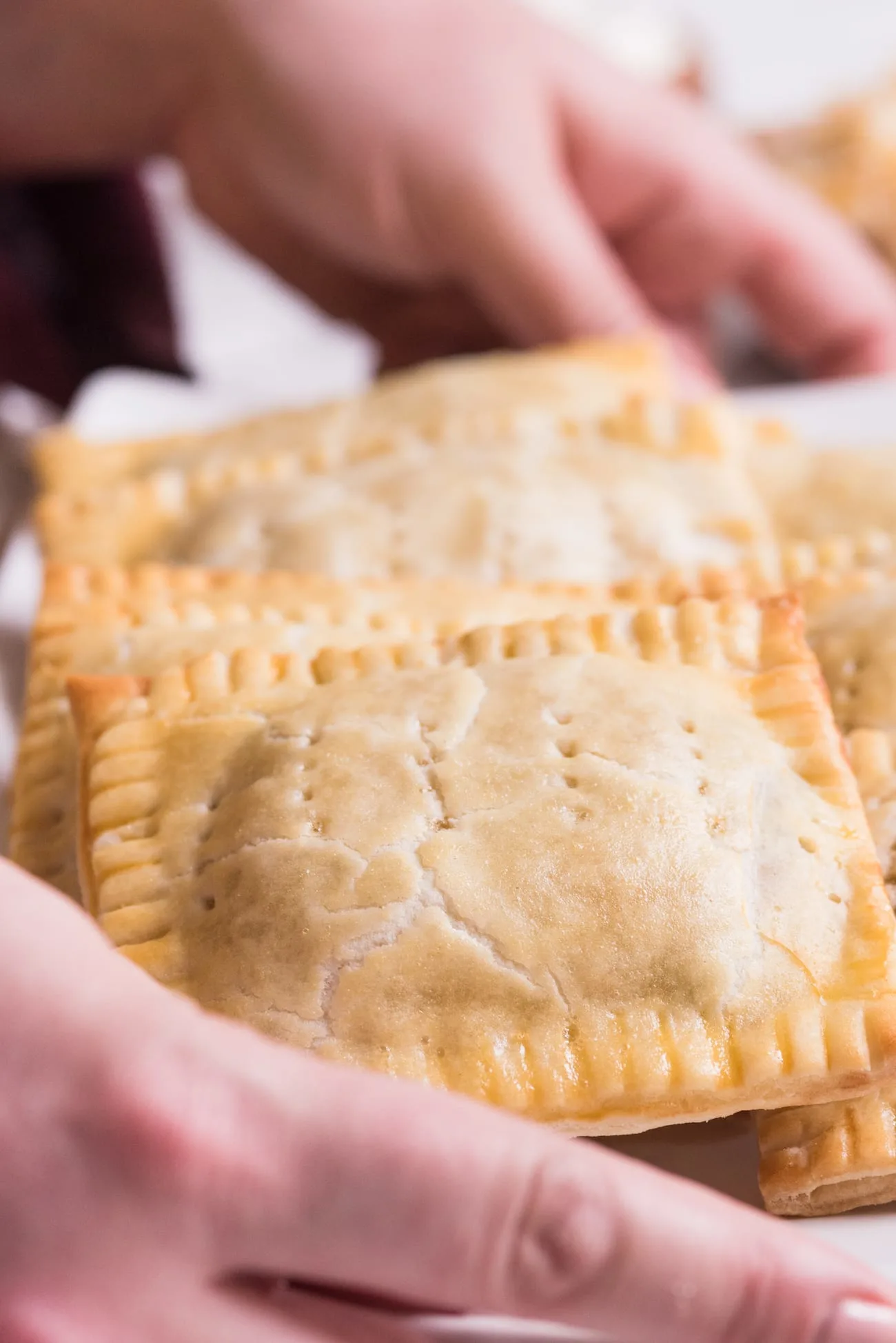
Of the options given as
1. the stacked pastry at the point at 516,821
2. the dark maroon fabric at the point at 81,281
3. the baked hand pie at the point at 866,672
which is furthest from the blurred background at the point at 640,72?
the baked hand pie at the point at 866,672

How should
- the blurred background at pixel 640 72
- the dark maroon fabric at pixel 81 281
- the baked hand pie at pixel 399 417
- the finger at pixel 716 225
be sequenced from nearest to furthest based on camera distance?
the baked hand pie at pixel 399 417 < the finger at pixel 716 225 < the dark maroon fabric at pixel 81 281 < the blurred background at pixel 640 72

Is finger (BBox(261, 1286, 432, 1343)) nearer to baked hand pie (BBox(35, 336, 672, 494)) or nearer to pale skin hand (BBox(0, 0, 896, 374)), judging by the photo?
baked hand pie (BBox(35, 336, 672, 494))

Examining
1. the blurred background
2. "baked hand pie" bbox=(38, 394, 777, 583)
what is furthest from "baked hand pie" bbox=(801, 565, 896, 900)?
the blurred background

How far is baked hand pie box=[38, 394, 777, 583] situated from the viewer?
106 centimetres

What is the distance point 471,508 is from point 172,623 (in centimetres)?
28

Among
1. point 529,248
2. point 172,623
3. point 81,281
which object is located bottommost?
point 81,281

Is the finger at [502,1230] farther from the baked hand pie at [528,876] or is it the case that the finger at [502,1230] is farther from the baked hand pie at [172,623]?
the baked hand pie at [172,623]

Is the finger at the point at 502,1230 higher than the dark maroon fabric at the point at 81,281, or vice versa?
the finger at the point at 502,1230

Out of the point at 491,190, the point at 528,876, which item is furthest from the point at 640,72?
the point at 528,876

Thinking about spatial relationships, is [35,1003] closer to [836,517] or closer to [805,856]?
[805,856]

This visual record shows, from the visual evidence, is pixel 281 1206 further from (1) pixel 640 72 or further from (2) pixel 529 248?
(1) pixel 640 72

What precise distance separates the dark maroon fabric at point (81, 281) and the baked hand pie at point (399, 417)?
0.55m

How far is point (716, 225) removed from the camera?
1.61 meters

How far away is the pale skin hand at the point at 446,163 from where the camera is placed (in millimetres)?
1427
